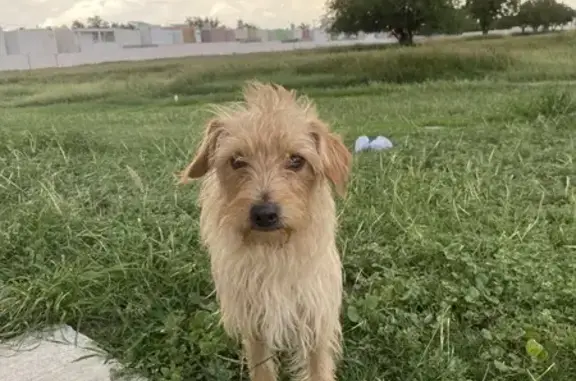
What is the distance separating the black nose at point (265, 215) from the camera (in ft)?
6.80

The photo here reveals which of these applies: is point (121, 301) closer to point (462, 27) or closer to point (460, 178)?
point (460, 178)

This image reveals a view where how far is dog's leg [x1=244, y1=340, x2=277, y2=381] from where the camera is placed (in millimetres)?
2512

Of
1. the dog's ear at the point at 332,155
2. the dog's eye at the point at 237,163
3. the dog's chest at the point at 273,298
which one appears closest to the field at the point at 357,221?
the dog's chest at the point at 273,298

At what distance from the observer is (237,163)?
2.22m

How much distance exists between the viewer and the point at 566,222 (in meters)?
3.52

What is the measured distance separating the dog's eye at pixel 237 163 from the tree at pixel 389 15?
13.0 feet

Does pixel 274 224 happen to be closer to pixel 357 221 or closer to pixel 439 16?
pixel 357 221

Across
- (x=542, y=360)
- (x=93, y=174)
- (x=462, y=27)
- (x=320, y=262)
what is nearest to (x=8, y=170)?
(x=93, y=174)

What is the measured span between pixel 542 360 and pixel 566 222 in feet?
4.23

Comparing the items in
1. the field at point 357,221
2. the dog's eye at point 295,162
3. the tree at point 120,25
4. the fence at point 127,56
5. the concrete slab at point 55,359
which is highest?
the tree at point 120,25

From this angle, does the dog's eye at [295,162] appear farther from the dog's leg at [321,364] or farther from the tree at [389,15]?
the tree at [389,15]

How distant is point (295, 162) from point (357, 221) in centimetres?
134

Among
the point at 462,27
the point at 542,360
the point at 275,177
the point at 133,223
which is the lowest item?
the point at 542,360

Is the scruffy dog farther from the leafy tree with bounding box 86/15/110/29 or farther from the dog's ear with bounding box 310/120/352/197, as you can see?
the leafy tree with bounding box 86/15/110/29
